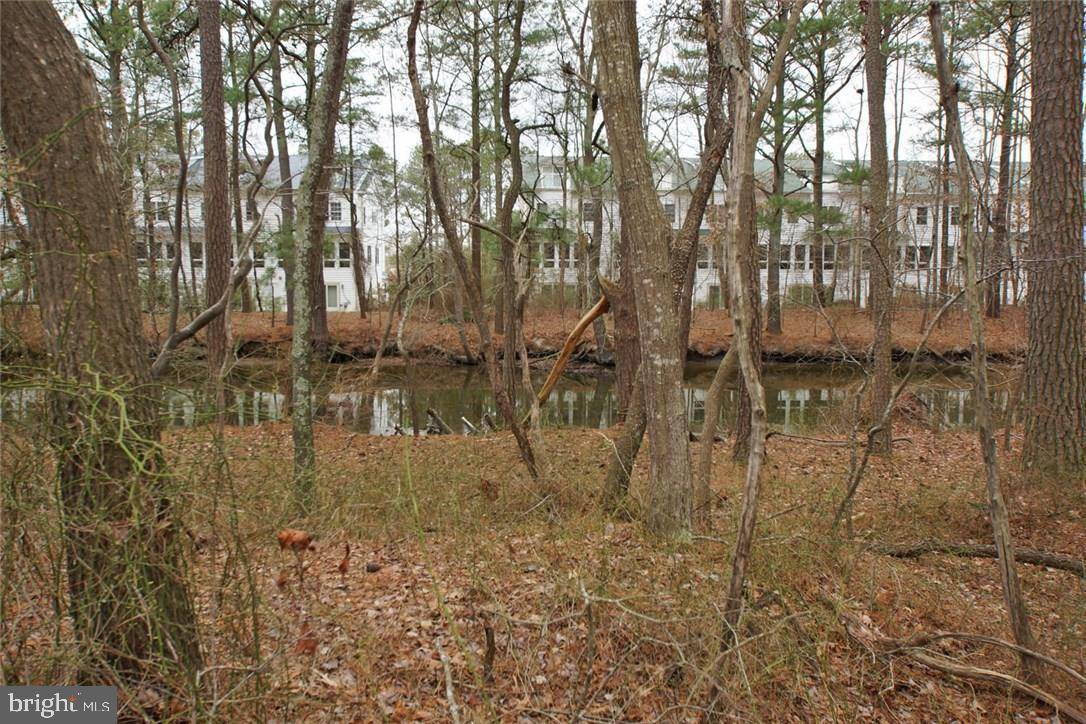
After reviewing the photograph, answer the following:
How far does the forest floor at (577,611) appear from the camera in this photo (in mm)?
2795

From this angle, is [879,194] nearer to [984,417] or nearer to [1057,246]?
[1057,246]

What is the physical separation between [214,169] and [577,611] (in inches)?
382

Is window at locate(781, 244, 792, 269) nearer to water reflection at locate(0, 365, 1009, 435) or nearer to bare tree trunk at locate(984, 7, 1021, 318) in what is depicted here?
bare tree trunk at locate(984, 7, 1021, 318)

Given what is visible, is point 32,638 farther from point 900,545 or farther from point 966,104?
point 966,104

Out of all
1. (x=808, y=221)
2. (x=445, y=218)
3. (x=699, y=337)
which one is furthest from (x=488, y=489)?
(x=808, y=221)

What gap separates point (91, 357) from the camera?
99.6 inches

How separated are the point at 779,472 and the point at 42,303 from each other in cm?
685

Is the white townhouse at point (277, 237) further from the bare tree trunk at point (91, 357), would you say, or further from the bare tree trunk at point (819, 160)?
Answer: the bare tree trunk at point (91, 357)

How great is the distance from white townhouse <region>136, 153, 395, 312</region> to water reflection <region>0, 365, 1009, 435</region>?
5.85 meters

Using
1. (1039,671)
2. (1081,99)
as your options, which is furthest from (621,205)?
(1081,99)

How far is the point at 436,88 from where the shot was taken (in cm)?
2150
